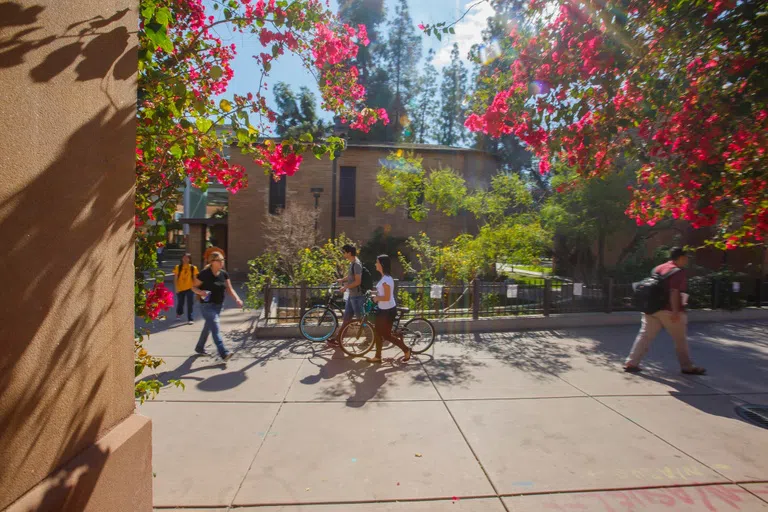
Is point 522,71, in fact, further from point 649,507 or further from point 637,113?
point 649,507

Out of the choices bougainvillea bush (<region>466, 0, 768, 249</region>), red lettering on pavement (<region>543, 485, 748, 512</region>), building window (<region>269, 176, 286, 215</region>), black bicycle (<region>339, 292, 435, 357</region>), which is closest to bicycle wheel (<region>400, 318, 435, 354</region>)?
black bicycle (<region>339, 292, 435, 357</region>)

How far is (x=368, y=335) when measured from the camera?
7.07 metres

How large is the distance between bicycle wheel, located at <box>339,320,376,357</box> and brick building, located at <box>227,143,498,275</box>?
13.8 meters

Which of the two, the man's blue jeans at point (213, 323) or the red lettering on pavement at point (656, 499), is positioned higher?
the man's blue jeans at point (213, 323)

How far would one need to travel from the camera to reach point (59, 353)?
206 centimetres

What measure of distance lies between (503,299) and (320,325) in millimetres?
4326

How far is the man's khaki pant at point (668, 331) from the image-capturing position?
19.8ft

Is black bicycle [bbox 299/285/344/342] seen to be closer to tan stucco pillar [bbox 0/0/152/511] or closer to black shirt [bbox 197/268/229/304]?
black shirt [bbox 197/268/229/304]

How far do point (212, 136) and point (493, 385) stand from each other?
438cm

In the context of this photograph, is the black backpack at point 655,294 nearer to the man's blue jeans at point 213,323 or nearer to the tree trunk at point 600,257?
the man's blue jeans at point 213,323

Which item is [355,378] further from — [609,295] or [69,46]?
[609,295]

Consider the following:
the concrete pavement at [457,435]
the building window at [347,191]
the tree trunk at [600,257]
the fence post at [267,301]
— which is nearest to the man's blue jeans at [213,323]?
the concrete pavement at [457,435]

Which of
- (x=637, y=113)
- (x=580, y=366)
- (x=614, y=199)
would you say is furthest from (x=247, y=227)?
(x=637, y=113)

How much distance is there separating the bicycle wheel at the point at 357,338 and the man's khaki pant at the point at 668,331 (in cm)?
380
